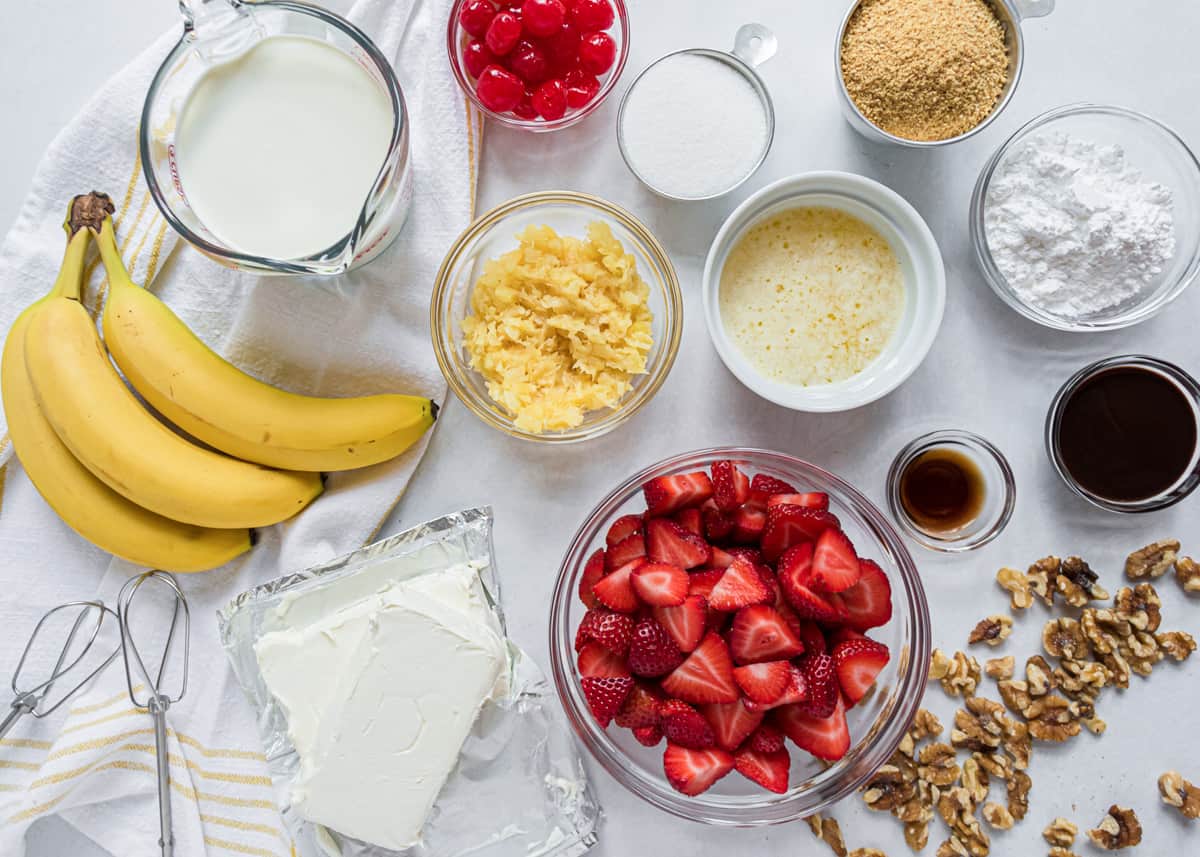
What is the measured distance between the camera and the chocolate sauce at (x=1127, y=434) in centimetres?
138

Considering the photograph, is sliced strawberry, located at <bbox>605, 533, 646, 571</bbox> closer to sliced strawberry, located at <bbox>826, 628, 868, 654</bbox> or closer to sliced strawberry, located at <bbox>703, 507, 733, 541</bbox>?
sliced strawberry, located at <bbox>703, 507, 733, 541</bbox>

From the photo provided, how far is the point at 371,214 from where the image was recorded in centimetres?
118

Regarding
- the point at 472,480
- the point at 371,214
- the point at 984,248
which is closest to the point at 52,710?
the point at 472,480

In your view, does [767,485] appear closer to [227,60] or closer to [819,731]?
[819,731]

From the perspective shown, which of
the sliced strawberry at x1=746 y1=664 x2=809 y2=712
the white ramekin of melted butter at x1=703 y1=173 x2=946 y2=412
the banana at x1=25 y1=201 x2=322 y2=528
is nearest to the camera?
the sliced strawberry at x1=746 y1=664 x2=809 y2=712

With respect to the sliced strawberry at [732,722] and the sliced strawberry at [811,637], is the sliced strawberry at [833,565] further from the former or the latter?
the sliced strawberry at [732,722]

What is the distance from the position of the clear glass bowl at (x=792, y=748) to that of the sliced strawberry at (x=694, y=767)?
8cm

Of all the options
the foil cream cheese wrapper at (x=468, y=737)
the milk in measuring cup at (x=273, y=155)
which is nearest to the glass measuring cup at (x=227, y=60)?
the milk in measuring cup at (x=273, y=155)

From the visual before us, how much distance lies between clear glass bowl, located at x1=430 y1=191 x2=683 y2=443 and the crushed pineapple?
0.03 metres

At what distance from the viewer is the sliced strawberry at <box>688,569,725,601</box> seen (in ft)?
4.01

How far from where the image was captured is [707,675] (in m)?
1.19

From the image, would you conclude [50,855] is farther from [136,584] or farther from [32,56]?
[32,56]

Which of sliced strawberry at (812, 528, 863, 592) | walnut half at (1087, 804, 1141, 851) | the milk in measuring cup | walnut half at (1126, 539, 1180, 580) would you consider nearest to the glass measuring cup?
the milk in measuring cup

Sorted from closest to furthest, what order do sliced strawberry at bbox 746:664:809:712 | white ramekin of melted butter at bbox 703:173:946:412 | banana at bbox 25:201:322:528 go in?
sliced strawberry at bbox 746:664:809:712, banana at bbox 25:201:322:528, white ramekin of melted butter at bbox 703:173:946:412
